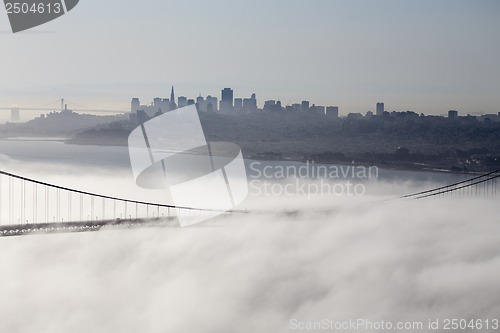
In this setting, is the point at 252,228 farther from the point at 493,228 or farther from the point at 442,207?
the point at 442,207

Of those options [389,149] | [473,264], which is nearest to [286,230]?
[473,264]

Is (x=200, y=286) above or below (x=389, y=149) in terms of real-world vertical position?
below

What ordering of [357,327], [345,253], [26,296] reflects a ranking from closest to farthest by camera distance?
1. [357,327]
2. [26,296]
3. [345,253]

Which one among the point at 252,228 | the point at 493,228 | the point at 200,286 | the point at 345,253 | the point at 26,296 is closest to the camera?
the point at 26,296

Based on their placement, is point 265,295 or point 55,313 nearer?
point 55,313

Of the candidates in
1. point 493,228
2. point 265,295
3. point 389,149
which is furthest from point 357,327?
point 389,149

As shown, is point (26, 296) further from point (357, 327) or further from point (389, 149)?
point (389, 149)
